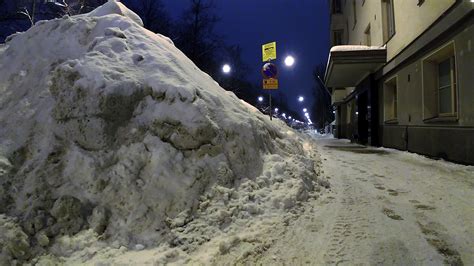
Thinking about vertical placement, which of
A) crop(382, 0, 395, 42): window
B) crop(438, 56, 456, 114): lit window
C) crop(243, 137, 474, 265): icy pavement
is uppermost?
crop(382, 0, 395, 42): window

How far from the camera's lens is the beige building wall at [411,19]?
9438 mm

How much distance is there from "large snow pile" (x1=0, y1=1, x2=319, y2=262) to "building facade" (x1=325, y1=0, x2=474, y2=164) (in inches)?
188

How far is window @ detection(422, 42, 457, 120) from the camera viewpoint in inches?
366

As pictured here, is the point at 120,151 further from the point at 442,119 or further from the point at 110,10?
the point at 442,119

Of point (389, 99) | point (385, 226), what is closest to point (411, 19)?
point (389, 99)

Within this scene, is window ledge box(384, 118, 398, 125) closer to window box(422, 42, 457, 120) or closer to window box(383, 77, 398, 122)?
window box(383, 77, 398, 122)

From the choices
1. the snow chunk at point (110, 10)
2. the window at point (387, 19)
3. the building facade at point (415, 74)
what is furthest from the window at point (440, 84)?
the snow chunk at point (110, 10)

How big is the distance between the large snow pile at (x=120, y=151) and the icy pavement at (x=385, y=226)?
57 centimetres

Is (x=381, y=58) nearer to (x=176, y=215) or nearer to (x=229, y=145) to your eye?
(x=229, y=145)

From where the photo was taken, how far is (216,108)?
5.59 metres

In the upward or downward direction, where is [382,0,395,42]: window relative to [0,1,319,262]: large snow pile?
upward

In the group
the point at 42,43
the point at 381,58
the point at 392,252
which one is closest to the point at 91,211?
the point at 392,252

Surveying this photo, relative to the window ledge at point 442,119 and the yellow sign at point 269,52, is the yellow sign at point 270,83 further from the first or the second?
the window ledge at point 442,119

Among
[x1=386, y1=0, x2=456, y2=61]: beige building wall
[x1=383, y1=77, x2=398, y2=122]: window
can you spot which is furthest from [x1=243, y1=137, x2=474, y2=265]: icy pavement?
[x1=383, y1=77, x2=398, y2=122]: window
